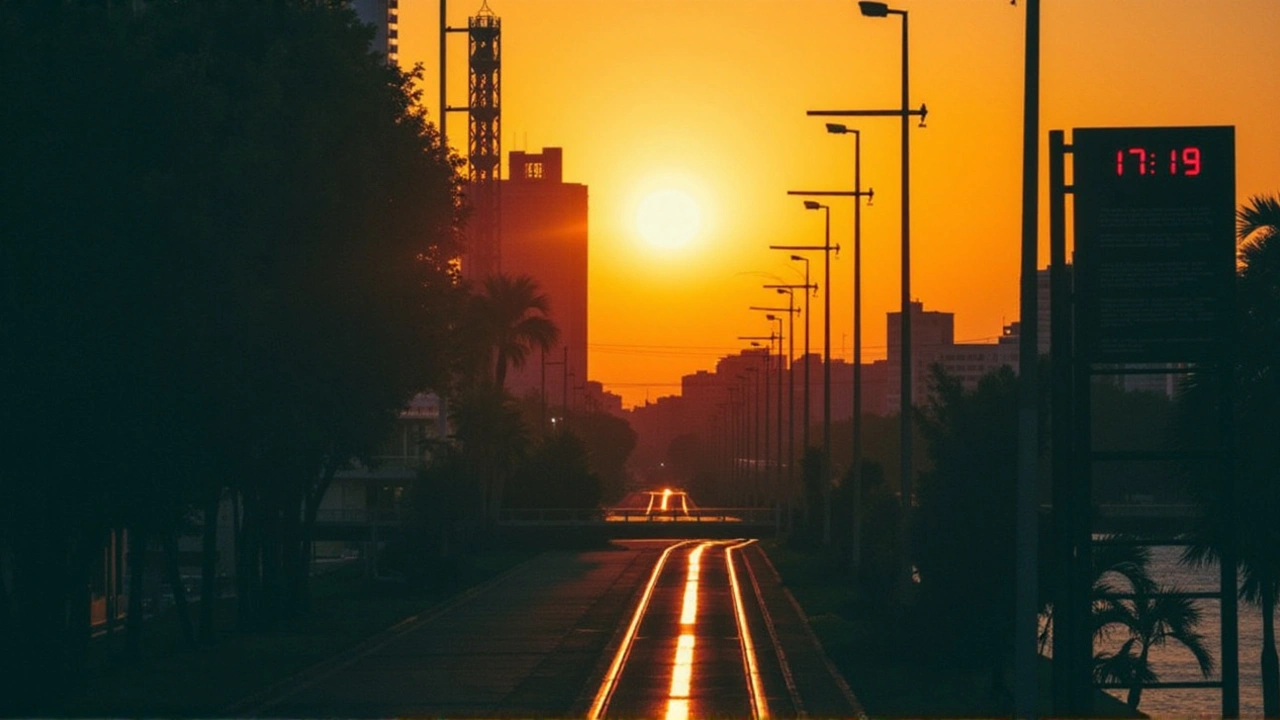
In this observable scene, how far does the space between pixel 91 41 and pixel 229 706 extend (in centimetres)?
942

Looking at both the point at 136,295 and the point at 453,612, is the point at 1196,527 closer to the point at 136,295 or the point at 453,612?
the point at 136,295

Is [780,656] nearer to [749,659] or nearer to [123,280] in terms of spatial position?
[749,659]

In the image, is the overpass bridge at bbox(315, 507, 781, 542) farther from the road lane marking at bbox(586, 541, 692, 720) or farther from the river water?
the road lane marking at bbox(586, 541, 692, 720)

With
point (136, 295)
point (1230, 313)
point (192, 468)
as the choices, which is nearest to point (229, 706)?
point (192, 468)

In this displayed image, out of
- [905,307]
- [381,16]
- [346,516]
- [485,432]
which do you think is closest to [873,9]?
[905,307]

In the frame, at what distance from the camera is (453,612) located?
5412 centimetres

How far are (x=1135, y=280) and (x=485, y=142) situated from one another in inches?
3456

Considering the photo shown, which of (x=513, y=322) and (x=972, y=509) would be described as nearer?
(x=972, y=509)

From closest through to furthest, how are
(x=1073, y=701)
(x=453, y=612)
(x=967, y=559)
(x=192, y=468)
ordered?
(x=1073, y=701)
(x=192, y=468)
(x=967, y=559)
(x=453, y=612)

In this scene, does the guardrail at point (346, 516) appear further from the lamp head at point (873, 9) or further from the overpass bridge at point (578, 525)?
the lamp head at point (873, 9)

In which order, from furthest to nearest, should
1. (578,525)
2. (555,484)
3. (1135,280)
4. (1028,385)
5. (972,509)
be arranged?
(555,484) → (578,525) → (972,509) → (1135,280) → (1028,385)

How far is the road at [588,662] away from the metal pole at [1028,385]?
4.71 meters

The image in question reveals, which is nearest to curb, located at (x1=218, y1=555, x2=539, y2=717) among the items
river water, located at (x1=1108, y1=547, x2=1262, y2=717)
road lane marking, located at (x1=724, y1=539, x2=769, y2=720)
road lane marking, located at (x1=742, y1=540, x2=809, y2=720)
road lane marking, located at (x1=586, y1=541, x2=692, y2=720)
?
road lane marking, located at (x1=586, y1=541, x2=692, y2=720)

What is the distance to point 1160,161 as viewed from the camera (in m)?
26.2
